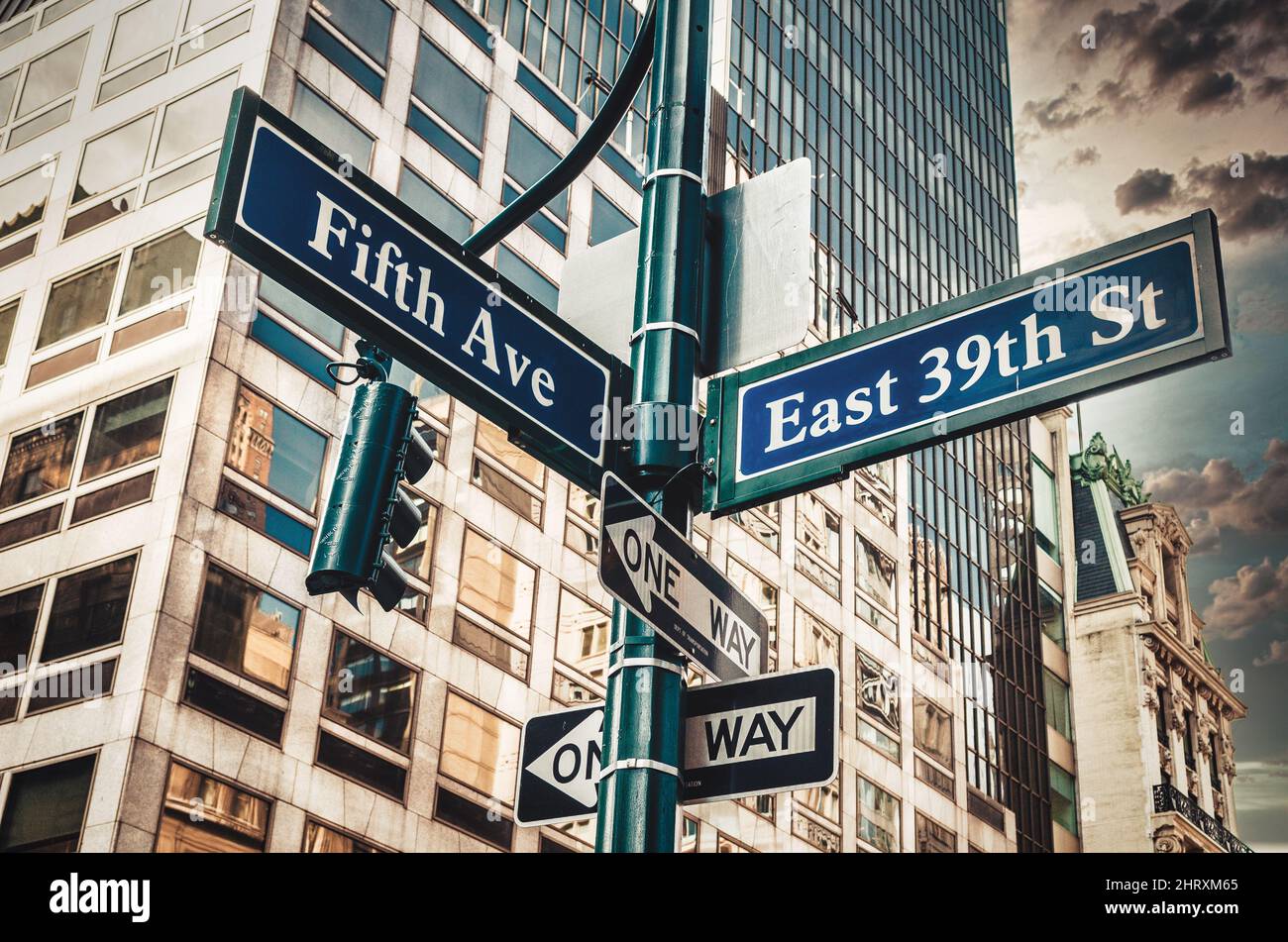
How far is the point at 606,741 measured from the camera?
17.7ft

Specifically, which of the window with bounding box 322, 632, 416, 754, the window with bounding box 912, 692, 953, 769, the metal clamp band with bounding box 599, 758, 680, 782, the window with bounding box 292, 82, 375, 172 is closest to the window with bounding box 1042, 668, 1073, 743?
the window with bounding box 912, 692, 953, 769

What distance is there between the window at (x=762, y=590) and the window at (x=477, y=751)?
11.9m

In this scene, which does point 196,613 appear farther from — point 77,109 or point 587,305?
point 587,305

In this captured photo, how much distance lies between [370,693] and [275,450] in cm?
524

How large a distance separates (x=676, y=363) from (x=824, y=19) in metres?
62.2

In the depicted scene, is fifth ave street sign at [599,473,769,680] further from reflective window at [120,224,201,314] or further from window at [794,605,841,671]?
window at [794,605,841,671]

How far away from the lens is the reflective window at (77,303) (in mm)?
32719

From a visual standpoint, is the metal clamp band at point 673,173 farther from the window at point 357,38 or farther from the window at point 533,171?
the window at point 533,171

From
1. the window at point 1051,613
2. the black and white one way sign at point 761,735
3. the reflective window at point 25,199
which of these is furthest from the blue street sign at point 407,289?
the window at point 1051,613

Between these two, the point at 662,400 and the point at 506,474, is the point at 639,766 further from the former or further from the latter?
the point at 506,474

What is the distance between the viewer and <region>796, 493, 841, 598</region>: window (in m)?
48.6

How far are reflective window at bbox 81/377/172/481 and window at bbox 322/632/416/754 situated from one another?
5.35m

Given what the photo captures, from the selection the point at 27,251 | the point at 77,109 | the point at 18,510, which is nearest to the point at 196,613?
the point at 18,510

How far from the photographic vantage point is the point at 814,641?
47.6 m
